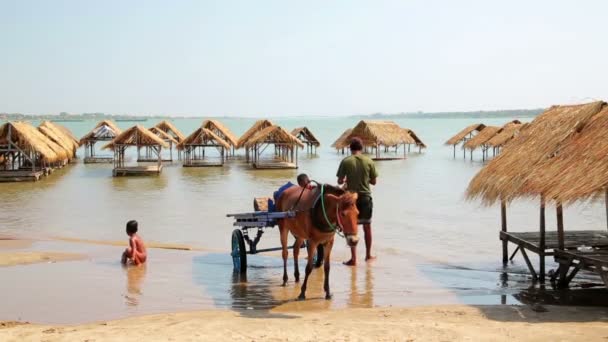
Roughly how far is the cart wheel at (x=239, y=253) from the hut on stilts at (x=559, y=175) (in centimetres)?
346

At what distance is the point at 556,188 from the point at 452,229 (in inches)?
320

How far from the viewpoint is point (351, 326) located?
6125 mm

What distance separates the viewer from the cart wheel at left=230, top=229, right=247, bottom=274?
30.5ft

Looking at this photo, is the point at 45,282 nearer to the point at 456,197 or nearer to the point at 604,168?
the point at 604,168

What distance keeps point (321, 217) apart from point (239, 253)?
260 cm

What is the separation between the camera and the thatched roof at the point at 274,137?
35406mm

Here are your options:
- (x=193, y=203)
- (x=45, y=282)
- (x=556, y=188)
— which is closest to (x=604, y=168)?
(x=556, y=188)

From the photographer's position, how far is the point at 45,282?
8781 mm

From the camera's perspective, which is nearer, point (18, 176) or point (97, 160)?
point (18, 176)

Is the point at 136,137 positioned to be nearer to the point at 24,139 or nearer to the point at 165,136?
the point at 24,139

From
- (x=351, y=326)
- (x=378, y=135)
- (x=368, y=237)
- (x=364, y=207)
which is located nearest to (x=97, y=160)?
(x=378, y=135)

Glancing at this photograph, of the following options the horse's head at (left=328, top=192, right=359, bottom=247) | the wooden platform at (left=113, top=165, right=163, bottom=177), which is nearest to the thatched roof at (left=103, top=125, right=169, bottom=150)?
the wooden platform at (left=113, top=165, right=163, bottom=177)

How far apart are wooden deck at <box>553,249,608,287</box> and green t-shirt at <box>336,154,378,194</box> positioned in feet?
9.09

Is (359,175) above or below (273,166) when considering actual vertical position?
above
